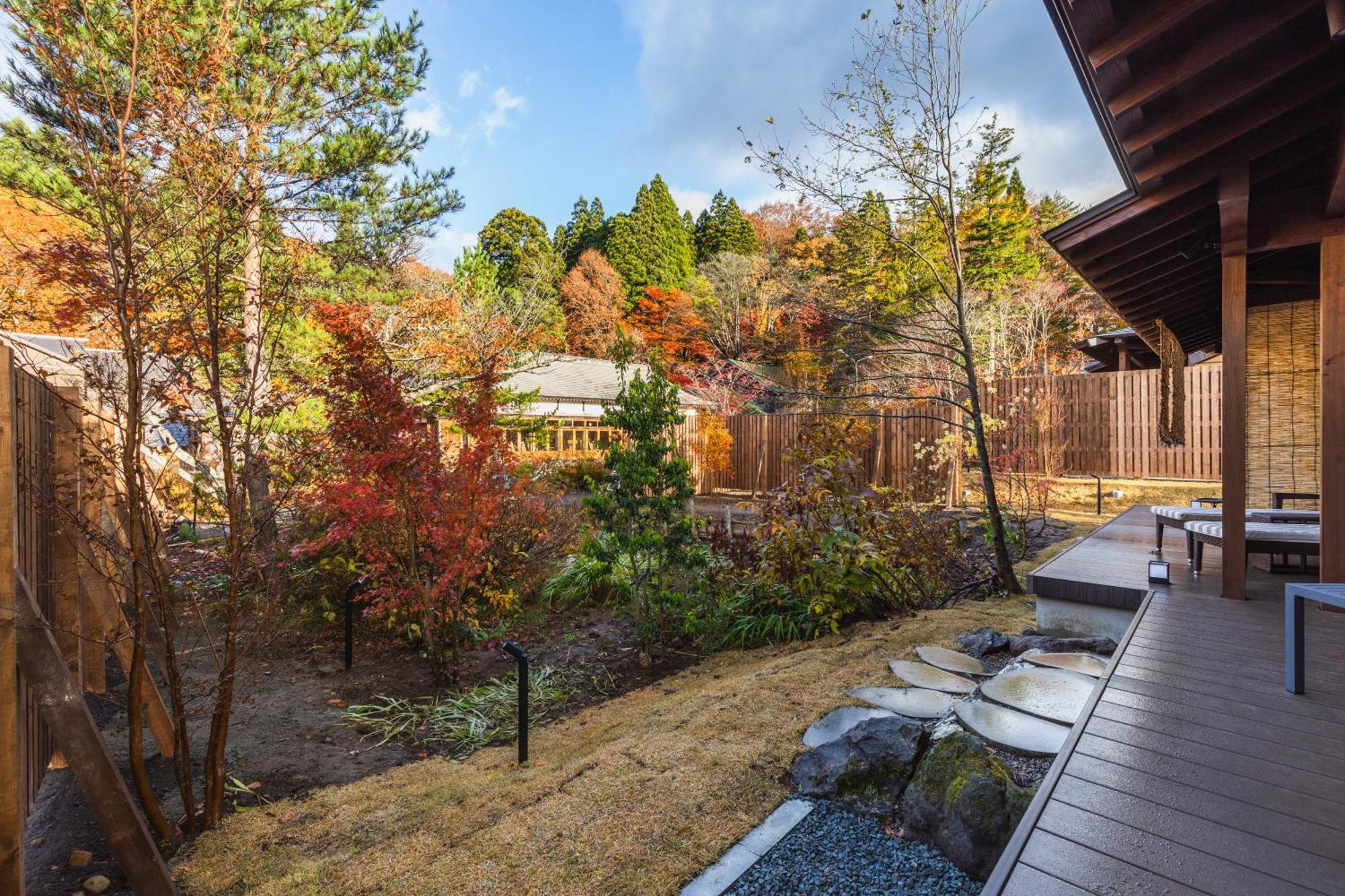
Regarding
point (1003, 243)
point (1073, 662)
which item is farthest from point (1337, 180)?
point (1003, 243)

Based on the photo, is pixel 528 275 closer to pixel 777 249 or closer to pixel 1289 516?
pixel 777 249

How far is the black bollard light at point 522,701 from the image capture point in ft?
9.48

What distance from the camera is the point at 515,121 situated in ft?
59.7

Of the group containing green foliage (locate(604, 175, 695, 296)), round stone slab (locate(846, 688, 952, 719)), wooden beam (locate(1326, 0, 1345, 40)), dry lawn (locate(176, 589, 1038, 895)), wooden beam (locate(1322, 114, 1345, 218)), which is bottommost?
dry lawn (locate(176, 589, 1038, 895))

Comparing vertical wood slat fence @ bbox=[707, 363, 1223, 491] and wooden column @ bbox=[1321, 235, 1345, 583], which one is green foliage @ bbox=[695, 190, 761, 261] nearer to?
vertical wood slat fence @ bbox=[707, 363, 1223, 491]

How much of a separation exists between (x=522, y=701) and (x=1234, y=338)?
3902mm

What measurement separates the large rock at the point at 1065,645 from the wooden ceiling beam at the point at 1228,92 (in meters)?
2.58

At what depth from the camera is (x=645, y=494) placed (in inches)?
176

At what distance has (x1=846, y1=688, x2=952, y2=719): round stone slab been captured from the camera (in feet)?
8.91

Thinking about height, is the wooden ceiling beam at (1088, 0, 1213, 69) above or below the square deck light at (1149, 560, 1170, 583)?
above

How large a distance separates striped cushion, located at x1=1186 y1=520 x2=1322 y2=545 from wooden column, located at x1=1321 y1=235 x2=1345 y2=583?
0.75 feet

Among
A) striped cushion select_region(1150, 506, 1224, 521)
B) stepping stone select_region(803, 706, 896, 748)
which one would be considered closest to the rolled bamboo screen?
striped cushion select_region(1150, 506, 1224, 521)

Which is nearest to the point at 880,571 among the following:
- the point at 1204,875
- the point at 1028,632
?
the point at 1028,632

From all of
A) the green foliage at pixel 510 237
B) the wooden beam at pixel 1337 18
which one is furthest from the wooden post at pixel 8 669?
the green foliage at pixel 510 237
